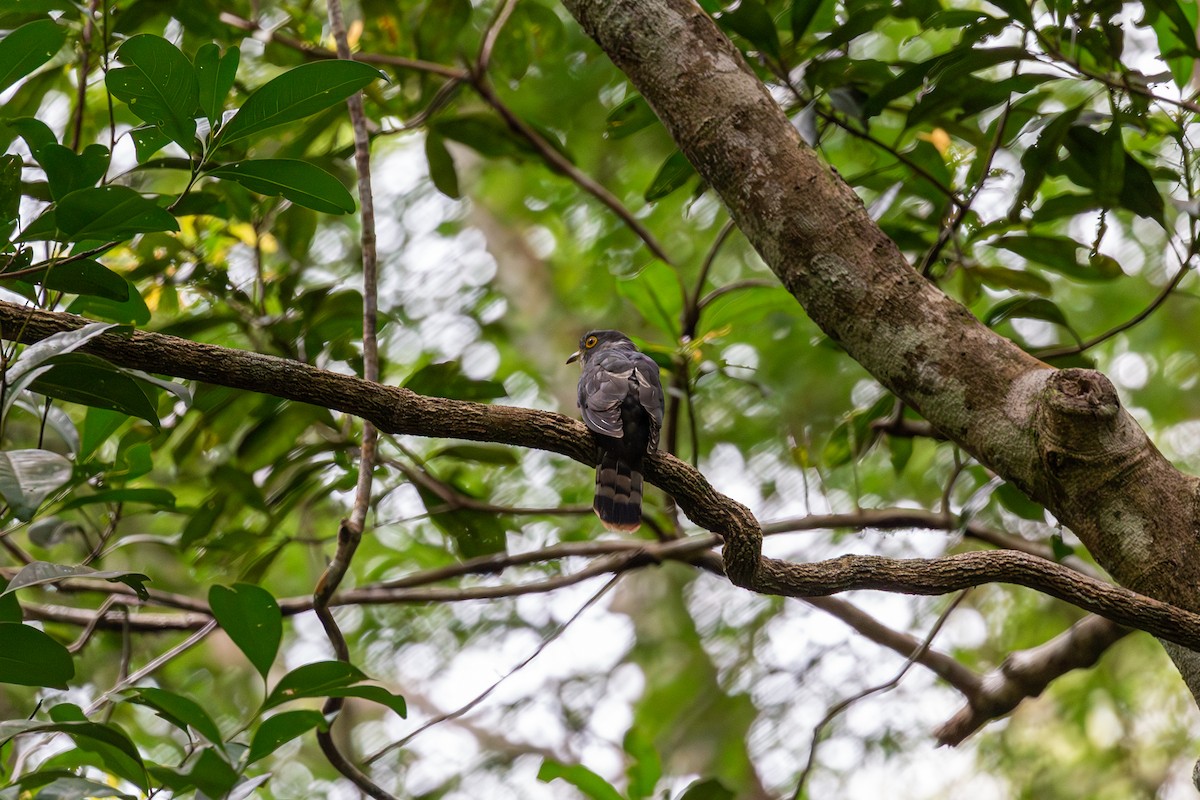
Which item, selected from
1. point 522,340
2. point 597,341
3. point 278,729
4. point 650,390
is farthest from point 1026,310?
point 522,340

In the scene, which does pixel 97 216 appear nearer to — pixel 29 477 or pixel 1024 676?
pixel 29 477

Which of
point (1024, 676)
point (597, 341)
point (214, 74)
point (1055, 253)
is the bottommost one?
point (1024, 676)

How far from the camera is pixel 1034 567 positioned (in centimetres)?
185

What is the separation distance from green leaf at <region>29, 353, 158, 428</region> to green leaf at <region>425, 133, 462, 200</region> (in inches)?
80.0

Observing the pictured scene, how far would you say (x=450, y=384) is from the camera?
3.19 metres

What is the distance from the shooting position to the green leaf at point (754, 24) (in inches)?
106

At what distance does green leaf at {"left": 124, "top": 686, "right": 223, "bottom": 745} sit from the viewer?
1.73 meters

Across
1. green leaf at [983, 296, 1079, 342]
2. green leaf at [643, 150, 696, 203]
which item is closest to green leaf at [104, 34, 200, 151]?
green leaf at [643, 150, 696, 203]

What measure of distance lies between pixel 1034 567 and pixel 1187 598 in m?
0.31

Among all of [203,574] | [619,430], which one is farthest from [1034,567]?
[203,574]

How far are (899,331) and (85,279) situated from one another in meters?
1.60

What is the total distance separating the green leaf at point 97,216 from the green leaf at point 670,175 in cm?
155

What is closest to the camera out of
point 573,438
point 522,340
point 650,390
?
point 573,438

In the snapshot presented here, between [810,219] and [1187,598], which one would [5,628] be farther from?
[1187,598]
